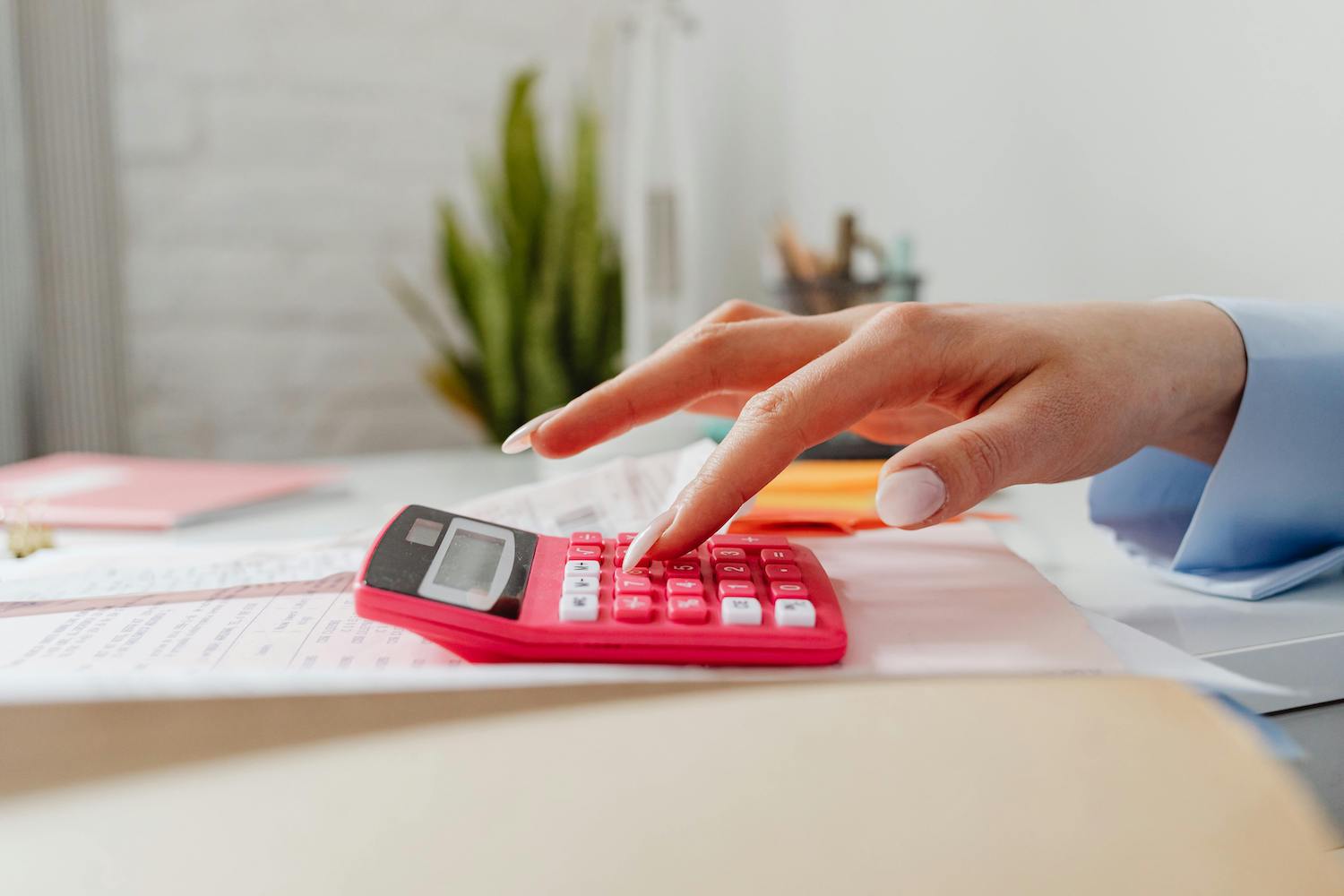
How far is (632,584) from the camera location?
33 centimetres

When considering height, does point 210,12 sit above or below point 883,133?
above

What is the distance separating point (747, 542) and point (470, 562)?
0.12 meters

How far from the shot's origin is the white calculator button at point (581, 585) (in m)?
0.33

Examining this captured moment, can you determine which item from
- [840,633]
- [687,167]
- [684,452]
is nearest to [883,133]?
[687,167]

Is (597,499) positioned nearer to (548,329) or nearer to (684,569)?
(684,569)

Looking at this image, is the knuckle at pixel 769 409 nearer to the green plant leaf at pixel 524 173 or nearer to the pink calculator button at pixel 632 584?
the pink calculator button at pixel 632 584

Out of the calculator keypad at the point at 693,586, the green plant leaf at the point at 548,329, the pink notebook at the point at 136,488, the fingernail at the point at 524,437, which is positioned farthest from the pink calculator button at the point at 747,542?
the green plant leaf at the point at 548,329

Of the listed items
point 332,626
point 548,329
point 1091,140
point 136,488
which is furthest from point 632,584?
point 548,329

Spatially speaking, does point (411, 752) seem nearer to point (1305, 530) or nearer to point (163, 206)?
point (1305, 530)

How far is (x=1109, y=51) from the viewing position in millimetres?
847

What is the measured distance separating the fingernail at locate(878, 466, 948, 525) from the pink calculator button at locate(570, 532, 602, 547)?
0.38 ft

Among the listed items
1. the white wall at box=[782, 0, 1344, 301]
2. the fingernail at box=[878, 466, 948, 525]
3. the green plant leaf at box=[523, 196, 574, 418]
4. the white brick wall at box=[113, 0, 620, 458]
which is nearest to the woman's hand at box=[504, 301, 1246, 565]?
the fingernail at box=[878, 466, 948, 525]

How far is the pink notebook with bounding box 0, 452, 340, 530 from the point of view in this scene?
680mm

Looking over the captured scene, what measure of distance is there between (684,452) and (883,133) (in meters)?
0.74
